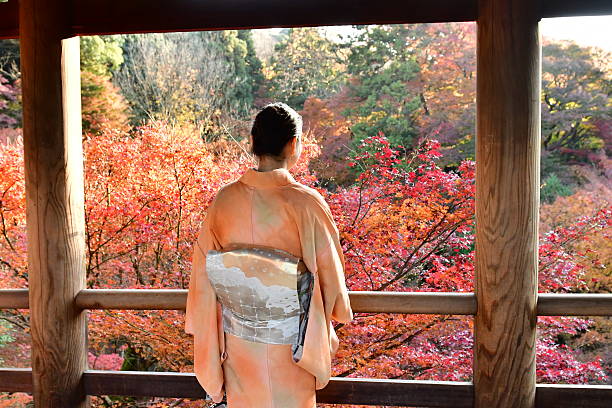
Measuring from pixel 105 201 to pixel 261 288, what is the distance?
363cm

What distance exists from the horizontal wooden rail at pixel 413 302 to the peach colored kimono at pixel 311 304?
0.29 metres

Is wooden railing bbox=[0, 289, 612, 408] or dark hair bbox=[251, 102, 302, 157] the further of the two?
wooden railing bbox=[0, 289, 612, 408]

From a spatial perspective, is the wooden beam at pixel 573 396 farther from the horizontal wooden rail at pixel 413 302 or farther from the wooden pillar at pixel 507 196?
the horizontal wooden rail at pixel 413 302

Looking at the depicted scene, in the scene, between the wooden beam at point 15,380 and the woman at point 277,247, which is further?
the wooden beam at point 15,380

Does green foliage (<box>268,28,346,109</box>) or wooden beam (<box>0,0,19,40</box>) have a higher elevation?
green foliage (<box>268,28,346,109</box>)

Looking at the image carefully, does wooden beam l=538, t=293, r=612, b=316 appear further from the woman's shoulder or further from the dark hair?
the dark hair

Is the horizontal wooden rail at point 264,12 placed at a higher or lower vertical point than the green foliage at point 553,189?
higher

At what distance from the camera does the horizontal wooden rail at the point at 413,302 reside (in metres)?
2.16

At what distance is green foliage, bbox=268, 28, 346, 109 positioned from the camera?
23.1 feet

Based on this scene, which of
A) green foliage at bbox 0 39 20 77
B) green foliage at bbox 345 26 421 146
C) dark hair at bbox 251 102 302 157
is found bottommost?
dark hair at bbox 251 102 302 157

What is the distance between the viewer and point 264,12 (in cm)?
227

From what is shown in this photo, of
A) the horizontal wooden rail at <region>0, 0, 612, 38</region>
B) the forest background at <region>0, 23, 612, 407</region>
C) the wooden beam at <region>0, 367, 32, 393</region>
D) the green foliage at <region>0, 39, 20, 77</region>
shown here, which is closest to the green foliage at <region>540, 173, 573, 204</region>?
the forest background at <region>0, 23, 612, 407</region>

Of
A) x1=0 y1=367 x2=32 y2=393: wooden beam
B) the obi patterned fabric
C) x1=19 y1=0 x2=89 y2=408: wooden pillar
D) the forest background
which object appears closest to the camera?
the obi patterned fabric

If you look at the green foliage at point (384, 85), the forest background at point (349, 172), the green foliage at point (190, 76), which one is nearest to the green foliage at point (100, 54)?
the forest background at point (349, 172)
